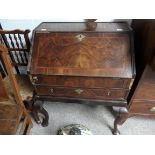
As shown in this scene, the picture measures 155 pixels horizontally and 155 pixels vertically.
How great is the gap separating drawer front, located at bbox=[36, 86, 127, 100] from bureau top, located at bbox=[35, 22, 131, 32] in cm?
39

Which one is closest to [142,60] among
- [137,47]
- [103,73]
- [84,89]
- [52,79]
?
[137,47]

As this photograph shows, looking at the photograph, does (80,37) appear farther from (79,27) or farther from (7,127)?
(7,127)

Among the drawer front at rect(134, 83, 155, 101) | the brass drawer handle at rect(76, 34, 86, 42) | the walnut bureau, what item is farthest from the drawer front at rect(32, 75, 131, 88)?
the brass drawer handle at rect(76, 34, 86, 42)

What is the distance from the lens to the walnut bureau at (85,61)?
1082 millimetres

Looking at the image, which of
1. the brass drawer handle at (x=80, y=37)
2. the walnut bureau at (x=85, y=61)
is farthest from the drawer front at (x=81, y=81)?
the brass drawer handle at (x=80, y=37)

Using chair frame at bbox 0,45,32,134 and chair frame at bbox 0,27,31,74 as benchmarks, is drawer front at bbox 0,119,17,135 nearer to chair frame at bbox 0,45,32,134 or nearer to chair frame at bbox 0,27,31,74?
chair frame at bbox 0,45,32,134

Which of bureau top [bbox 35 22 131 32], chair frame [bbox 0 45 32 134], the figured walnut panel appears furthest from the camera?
bureau top [bbox 35 22 131 32]

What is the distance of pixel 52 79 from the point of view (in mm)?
1154

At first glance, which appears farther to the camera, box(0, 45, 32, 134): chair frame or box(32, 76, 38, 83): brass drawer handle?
box(32, 76, 38, 83): brass drawer handle

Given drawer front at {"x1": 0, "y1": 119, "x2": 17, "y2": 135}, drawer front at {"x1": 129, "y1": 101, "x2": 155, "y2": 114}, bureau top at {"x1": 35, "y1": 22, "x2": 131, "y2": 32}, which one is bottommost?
drawer front at {"x1": 129, "y1": 101, "x2": 155, "y2": 114}

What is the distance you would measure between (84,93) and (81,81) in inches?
5.4

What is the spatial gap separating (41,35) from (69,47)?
21 cm

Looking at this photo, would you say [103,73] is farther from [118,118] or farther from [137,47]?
[118,118]

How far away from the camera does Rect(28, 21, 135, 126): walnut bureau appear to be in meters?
1.08
